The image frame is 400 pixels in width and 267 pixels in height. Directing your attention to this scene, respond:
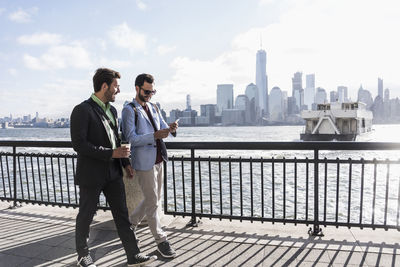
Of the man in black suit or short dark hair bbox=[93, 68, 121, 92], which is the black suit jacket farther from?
short dark hair bbox=[93, 68, 121, 92]

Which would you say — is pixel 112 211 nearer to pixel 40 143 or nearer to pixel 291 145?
pixel 291 145

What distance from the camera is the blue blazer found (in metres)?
3.50

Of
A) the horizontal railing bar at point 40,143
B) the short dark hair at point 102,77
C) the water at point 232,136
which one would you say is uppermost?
the short dark hair at point 102,77

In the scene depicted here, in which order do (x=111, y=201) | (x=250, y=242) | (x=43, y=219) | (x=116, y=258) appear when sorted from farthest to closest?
(x=43, y=219)
(x=250, y=242)
(x=116, y=258)
(x=111, y=201)

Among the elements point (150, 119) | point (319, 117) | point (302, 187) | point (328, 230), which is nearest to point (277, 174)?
point (302, 187)

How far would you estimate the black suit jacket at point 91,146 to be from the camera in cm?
307

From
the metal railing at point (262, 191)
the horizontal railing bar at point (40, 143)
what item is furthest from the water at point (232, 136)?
the horizontal railing bar at point (40, 143)

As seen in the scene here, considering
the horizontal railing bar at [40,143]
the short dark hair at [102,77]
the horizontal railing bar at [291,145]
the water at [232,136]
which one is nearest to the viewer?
the short dark hair at [102,77]

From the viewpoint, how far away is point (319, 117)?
54500 millimetres

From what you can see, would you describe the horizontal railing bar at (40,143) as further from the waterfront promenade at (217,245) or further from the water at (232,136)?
the water at (232,136)

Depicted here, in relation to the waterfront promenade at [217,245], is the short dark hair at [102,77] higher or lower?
higher

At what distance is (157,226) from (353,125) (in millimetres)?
57207

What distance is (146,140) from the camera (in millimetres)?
3482

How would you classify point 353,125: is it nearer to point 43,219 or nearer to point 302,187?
point 302,187
